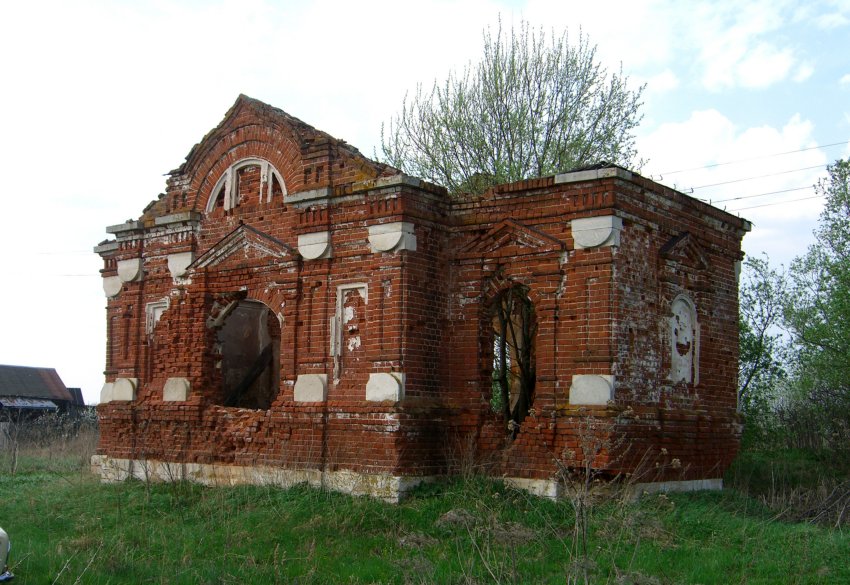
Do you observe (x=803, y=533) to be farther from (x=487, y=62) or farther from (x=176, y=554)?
(x=487, y=62)

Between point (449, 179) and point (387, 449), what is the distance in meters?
9.77

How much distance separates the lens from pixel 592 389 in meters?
10.8

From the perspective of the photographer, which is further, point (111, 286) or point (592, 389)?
point (111, 286)

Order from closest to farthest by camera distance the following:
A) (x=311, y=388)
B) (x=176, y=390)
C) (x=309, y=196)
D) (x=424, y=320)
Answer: (x=424, y=320)
(x=311, y=388)
(x=309, y=196)
(x=176, y=390)

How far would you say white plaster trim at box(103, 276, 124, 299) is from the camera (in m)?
15.4

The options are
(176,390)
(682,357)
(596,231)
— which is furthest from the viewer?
(176,390)

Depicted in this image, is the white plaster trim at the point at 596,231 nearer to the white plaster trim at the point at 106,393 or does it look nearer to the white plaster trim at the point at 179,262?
the white plaster trim at the point at 179,262

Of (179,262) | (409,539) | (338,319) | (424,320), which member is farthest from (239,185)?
(409,539)

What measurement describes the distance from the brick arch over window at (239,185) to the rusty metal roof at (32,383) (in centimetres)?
2499

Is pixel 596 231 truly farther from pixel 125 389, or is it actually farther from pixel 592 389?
pixel 125 389

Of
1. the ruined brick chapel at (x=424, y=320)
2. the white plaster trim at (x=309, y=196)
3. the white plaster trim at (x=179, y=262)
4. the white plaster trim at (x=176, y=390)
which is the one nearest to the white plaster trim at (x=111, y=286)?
the ruined brick chapel at (x=424, y=320)

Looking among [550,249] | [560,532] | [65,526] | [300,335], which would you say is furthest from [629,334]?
[65,526]

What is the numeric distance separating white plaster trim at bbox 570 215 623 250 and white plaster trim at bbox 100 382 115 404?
314 inches

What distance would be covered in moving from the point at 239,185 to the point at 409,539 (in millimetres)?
6669
